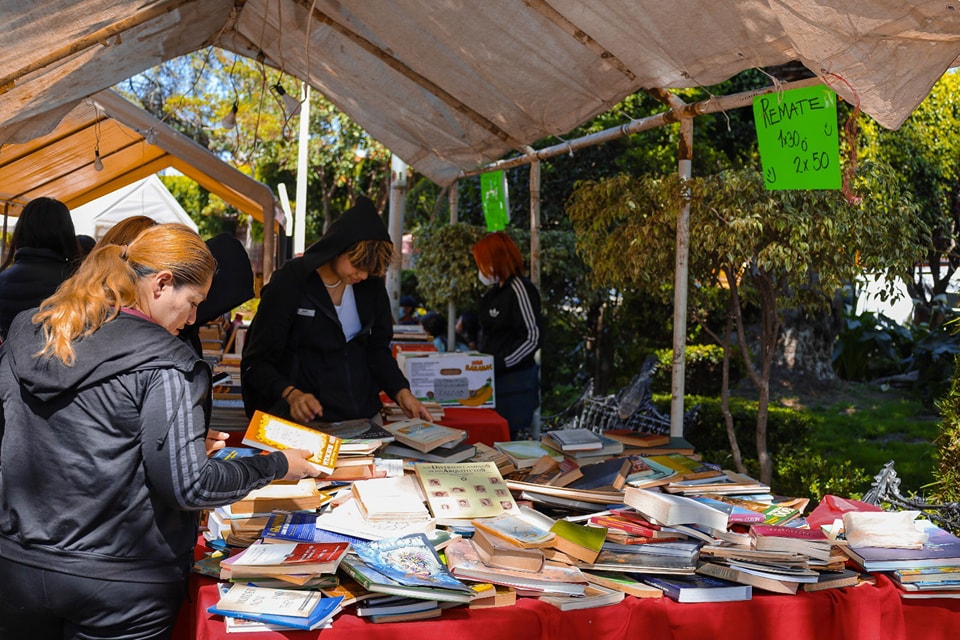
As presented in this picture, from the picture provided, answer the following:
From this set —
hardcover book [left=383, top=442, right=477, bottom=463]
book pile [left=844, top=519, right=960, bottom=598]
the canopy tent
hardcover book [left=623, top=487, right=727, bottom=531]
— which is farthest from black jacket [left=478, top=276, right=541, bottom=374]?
book pile [left=844, top=519, right=960, bottom=598]

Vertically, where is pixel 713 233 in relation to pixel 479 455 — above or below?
above

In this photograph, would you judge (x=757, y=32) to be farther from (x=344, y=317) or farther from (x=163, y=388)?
(x=163, y=388)

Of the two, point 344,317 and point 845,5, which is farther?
point 344,317

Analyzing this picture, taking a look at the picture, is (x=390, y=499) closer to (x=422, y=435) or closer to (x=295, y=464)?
(x=295, y=464)

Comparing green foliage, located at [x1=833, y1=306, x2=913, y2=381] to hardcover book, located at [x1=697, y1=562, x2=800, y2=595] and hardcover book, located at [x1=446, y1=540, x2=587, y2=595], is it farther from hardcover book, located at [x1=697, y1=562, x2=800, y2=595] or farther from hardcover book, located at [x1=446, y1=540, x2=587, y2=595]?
hardcover book, located at [x1=446, y1=540, x2=587, y2=595]

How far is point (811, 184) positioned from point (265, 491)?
7.50ft

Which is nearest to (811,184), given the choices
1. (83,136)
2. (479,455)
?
(479,455)

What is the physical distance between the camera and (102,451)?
198 centimetres

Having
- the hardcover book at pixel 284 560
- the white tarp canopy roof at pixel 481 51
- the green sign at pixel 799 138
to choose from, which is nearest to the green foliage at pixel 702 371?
the white tarp canopy roof at pixel 481 51

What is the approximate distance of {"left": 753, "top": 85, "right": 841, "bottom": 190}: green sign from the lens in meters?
3.23

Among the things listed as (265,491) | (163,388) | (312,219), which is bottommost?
(265,491)

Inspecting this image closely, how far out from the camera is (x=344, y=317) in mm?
3771

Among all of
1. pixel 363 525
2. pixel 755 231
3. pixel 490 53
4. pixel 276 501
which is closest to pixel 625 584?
pixel 363 525

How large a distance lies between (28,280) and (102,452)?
6.95ft
